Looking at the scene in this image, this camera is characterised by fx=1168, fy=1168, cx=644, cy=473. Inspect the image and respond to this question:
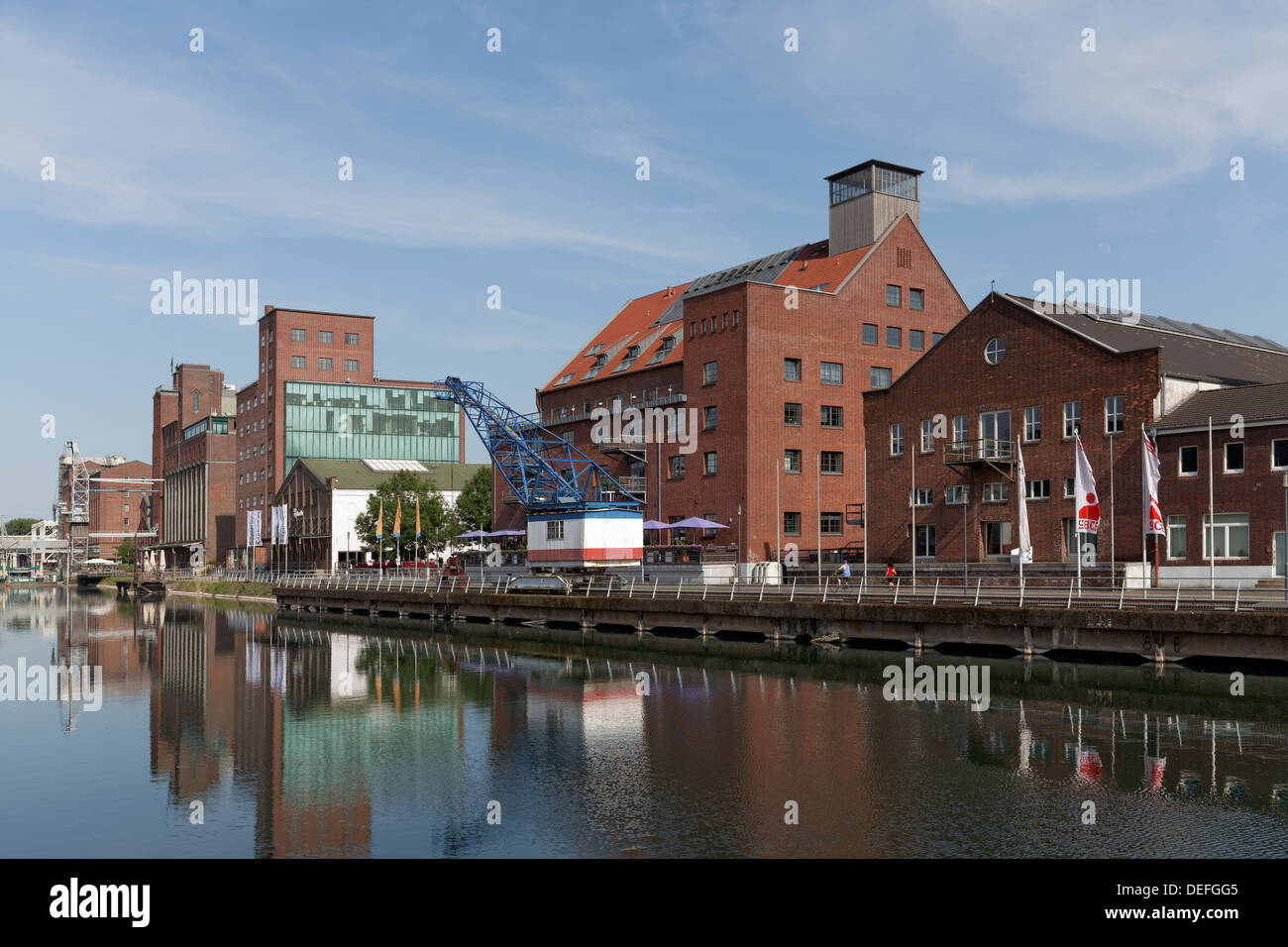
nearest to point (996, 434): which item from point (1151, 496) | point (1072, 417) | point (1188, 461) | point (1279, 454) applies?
point (1072, 417)

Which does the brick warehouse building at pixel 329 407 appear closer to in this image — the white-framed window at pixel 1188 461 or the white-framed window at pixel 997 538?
the white-framed window at pixel 997 538

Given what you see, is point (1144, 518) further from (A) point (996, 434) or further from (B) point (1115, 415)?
(A) point (996, 434)

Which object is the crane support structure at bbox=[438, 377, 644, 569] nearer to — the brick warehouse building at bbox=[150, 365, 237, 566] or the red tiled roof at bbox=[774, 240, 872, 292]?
the red tiled roof at bbox=[774, 240, 872, 292]

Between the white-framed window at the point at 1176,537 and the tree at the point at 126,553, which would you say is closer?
the white-framed window at the point at 1176,537

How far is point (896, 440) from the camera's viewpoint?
59.2 m

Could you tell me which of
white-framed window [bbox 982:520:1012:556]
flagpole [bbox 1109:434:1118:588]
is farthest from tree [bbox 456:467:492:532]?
flagpole [bbox 1109:434:1118:588]

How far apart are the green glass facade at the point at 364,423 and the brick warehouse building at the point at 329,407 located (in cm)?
11

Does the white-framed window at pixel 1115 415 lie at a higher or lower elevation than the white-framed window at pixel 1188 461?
higher

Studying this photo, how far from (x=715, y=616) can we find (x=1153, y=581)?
1662 centimetres

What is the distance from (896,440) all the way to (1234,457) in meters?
18.4

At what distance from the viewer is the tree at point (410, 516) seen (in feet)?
312

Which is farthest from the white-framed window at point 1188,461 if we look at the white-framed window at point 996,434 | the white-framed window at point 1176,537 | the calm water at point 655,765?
the calm water at point 655,765

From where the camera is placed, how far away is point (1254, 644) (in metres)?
31.4
